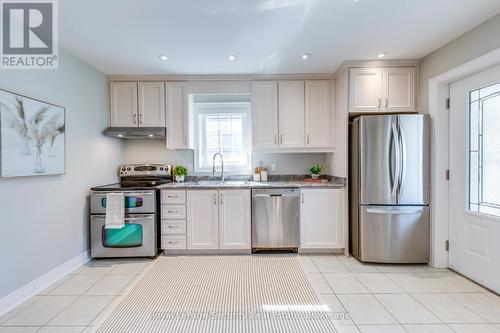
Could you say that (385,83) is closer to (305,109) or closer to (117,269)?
(305,109)

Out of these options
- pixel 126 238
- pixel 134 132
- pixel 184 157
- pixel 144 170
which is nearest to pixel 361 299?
pixel 126 238

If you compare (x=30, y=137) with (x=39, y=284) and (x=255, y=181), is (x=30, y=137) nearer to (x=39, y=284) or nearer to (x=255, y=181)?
(x=39, y=284)

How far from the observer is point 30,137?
7.26ft

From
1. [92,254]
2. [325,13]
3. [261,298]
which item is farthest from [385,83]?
[92,254]

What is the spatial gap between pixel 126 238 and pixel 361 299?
2714mm

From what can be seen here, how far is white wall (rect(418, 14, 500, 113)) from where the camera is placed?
2.13 meters

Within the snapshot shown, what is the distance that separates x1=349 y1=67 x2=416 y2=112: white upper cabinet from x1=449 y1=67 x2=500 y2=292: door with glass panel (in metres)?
0.47

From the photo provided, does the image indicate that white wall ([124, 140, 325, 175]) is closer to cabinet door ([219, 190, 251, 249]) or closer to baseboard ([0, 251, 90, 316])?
cabinet door ([219, 190, 251, 249])

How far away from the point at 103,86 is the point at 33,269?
2.33 meters

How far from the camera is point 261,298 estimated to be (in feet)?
7.27

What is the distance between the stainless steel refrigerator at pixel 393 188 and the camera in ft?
9.09

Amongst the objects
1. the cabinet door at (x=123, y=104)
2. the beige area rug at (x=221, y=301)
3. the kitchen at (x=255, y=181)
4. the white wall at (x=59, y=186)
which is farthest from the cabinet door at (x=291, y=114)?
the white wall at (x=59, y=186)

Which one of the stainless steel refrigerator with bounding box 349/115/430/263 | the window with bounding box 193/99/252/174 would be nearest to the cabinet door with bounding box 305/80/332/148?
the stainless steel refrigerator with bounding box 349/115/430/263

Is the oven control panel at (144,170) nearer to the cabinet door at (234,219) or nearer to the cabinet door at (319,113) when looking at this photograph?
the cabinet door at (234,219)
